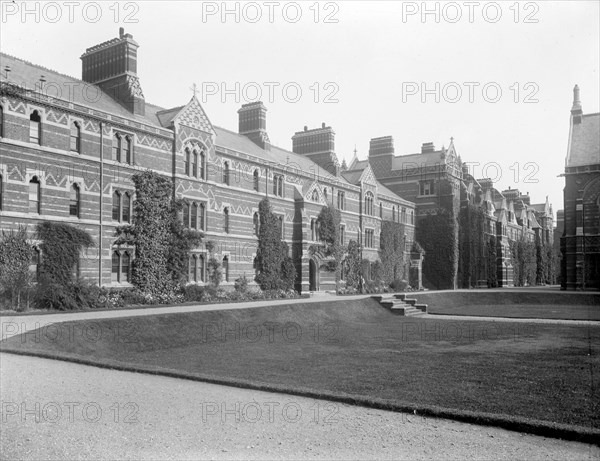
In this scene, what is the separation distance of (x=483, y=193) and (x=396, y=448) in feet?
224

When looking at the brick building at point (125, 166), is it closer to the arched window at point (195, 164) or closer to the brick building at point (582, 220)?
the arched window at point (195, 164)

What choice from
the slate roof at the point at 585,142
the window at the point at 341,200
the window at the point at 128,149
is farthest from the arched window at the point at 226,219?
the slate roof at the point at 585,142

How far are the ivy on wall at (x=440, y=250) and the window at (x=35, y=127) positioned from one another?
44555mm

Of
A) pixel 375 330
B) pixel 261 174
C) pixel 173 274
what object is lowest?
pixel 375 330

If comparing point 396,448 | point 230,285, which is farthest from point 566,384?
point 230,285

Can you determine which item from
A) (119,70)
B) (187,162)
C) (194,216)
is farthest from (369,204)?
(119,70)

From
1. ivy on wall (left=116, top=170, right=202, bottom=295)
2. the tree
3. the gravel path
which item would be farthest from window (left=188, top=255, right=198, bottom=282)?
the gravel path

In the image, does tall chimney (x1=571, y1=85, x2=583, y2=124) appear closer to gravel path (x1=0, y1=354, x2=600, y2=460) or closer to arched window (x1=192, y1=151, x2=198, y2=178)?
arched window (x1=192, y1=151, x2=198, y2=178)

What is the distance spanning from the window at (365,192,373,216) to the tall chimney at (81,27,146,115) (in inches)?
1025

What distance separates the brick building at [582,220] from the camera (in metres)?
50.3

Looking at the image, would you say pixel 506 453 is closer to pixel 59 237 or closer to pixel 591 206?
pixel 59 237

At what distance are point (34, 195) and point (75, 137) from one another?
3.94m

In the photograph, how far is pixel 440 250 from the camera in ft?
205

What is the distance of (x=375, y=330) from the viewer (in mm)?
25000
